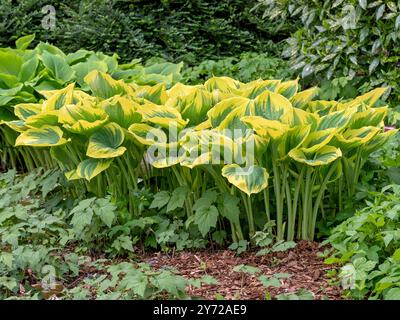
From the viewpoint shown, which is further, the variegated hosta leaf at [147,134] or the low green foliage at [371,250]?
the variegated hosta leaf at [147,134]

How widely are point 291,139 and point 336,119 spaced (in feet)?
0.98

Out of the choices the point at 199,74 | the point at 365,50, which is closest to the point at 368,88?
the point at 365,50

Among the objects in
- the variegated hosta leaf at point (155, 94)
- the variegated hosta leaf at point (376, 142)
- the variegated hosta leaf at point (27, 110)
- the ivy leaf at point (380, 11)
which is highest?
the ivy leaf at point (380, 11)

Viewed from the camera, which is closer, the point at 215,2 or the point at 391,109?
the point at 391,109

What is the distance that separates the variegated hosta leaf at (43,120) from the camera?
4156 millimetres

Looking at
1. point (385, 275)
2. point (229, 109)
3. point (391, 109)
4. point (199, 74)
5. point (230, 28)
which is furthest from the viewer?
point (230, 28)

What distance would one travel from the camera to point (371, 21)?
19.8ft

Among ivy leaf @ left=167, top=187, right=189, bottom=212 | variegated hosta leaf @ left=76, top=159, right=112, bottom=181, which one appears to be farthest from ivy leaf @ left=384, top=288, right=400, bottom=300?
variegated hosta leaf @ left=76, top=159, right=112, bottom=181

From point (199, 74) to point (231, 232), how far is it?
3379 mm

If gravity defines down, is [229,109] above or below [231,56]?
above

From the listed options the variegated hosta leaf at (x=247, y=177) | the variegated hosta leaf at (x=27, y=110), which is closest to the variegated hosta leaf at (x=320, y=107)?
the variegated hosta leaf at (x=247, y=177)

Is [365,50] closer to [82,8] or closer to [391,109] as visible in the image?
[391,109]

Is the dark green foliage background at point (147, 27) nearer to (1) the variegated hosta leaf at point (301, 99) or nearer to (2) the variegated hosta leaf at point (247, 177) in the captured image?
(1) the variegated hosta leaf at point (301, 99)

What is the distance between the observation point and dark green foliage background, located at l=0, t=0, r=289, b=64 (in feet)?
24.2
